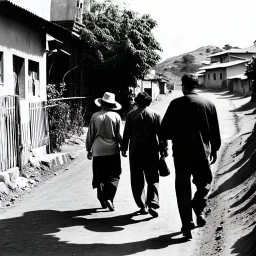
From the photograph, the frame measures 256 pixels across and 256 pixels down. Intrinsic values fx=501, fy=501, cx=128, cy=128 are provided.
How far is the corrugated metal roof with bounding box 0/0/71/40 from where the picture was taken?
12500mm

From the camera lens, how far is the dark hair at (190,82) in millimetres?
6770

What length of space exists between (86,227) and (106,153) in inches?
56.7

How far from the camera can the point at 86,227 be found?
290 inches

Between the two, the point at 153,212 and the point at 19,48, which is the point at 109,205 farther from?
the point at 19,48

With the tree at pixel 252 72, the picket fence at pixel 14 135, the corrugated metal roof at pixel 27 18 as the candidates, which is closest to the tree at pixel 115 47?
the tree at pixel 252 72

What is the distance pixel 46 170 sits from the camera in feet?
43.6

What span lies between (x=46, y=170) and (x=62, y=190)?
275 centimetres

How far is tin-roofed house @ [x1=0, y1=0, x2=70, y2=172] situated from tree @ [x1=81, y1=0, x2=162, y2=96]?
11049 mm

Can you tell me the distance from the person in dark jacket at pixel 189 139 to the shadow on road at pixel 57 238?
0.55 meters

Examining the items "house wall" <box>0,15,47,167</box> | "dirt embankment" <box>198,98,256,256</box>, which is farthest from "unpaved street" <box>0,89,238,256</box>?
"house wall" <box>0,15,47,167</box>

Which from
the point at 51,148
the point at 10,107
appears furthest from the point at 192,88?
the point at 51,148

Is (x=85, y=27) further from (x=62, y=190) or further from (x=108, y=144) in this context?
(x=108, y=144)

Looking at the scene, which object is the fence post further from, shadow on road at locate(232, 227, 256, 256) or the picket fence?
shadow on road at locate(232, 227, 256, 256)

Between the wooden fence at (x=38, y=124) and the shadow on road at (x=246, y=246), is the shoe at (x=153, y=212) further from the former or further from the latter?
the wooden fence at (x=38, y=124)
